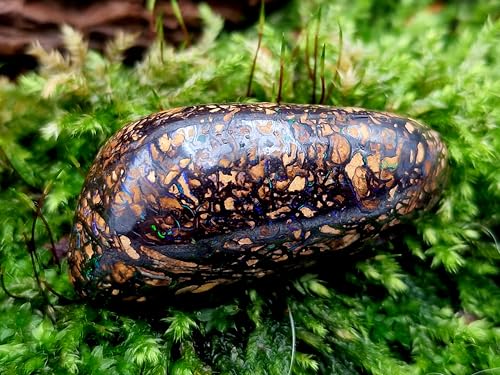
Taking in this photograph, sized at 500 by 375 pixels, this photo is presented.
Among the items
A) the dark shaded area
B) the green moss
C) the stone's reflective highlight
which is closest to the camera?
the stone's reflective highlight

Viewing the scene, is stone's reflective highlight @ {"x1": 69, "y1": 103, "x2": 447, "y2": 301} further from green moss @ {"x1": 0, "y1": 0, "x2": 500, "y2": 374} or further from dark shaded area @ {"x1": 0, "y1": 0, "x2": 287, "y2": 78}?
dark shaded area @ {"x1": 0, "y1": 0, "x2": 287, "y2": 78}

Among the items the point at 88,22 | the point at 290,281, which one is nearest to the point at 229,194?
the point at 290,281

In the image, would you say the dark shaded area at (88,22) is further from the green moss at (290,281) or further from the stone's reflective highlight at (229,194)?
the stone's reflective highlight at (229,194)

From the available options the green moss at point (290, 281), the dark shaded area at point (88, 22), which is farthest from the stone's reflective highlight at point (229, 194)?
the dark shaded area at point (88, 22)

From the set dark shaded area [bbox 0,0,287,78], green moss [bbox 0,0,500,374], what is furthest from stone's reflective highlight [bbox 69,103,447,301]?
dark shaded area [bbox 0,0,287,78]

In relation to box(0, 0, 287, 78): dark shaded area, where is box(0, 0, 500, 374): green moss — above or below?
below

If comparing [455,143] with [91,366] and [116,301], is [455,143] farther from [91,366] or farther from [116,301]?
[91,366]

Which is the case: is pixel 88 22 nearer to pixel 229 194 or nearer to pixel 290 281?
pixel 229 194

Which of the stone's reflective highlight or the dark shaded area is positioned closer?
the stone's reflective highlight
